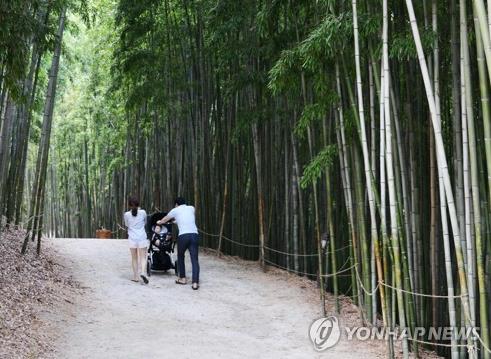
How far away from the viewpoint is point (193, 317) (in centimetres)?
539

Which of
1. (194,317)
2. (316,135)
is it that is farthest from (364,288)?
(316,135)

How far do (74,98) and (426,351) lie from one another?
18284mm

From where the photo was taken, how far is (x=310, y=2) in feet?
18.1

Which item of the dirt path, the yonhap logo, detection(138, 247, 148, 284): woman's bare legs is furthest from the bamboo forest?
detection(138, 247, 148, 284): woman's bare legs

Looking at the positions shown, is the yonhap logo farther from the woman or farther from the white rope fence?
the woman

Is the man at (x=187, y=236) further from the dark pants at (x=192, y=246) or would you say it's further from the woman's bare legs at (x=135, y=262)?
the woman's bare legs at (x=135, y=262)

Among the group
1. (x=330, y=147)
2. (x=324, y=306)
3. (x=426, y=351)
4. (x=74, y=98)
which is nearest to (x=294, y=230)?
(x=324, y=306)

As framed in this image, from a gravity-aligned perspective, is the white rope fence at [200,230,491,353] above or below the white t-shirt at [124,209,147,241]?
below

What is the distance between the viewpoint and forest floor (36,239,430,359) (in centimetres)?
447

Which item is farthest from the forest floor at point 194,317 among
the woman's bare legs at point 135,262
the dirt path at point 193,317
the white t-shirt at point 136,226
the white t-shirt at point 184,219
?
the white t-shirt at point 184,219

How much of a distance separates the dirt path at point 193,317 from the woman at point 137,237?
21 cm

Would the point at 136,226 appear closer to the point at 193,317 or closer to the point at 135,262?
the point at 135,262

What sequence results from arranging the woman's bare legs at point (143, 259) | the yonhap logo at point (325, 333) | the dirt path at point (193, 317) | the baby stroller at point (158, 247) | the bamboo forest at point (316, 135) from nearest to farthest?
the bamboo forest at point (316, 135)
the dirt path at point (193, 317)
the yonhap logo at point (325, 333)
the woman's bare legs at point (143, 259)
the baby stroller at point (158, 247)

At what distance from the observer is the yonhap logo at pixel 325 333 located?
4809mm
